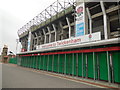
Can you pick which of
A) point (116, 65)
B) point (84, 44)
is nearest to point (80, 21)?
point (84, 44)

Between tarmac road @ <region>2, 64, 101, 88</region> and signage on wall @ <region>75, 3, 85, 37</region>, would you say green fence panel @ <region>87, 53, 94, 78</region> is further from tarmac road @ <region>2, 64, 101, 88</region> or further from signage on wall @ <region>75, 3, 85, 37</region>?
signage on wall @ <region>75, 3, 85, 37</region>

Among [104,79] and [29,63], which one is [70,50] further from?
[29,63]

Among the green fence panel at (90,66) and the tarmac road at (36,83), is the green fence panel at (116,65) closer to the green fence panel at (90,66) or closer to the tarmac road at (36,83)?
the green fence panel at (90,66)

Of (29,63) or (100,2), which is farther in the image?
(29,63)

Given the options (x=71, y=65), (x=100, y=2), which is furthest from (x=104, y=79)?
(x=100, y=2)

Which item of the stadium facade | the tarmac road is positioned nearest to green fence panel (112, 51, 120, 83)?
the stadium facade

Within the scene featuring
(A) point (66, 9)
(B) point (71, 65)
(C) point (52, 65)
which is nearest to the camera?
(B) point (71, 65)

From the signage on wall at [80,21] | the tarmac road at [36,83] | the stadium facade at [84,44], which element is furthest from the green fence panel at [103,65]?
the signage on wall at [80,21]

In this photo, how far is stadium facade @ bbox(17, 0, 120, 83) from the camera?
Result: 9.76m

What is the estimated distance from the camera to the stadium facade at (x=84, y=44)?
9758 mm

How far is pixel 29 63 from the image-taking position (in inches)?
959

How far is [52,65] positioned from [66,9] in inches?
503

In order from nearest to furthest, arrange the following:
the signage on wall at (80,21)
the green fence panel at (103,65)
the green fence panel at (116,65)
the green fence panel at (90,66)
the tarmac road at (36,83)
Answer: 1. the tarmac road at (36,83)
2. the green fence panel at (116,65)
3. the green fence panel at (103,65)
4. the green fence panel at (90,66)
5. the signage on wall at (80,21)

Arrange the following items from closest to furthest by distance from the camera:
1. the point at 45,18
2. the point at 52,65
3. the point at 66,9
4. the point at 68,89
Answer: the point at 68,89
the point at 52,65
the point at 66,9
the point at 45,18
